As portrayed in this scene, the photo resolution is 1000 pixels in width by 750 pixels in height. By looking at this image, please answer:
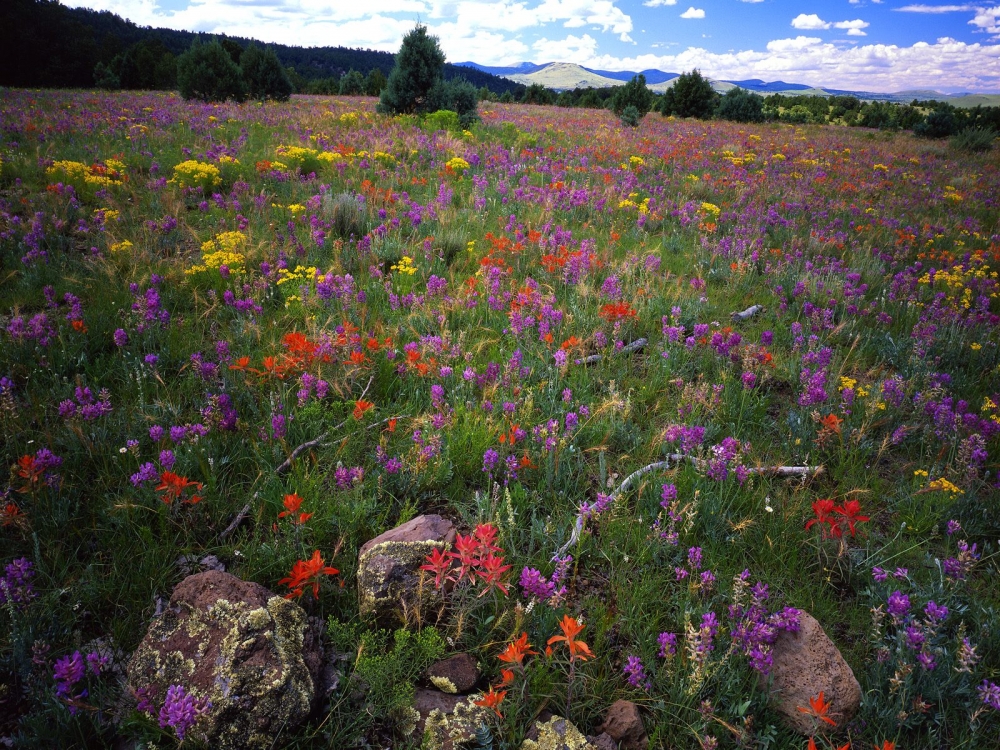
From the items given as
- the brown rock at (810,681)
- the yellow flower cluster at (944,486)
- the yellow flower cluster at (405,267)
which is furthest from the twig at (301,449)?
the yellow flower cluster at (944,486)

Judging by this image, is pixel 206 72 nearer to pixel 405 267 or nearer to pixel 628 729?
pixel 405 267

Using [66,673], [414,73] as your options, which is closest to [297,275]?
[66,673]

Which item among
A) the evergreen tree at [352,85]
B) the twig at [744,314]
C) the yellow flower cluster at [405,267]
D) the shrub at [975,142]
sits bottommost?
the twig at [744,314]

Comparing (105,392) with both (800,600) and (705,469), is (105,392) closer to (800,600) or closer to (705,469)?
(705,469)

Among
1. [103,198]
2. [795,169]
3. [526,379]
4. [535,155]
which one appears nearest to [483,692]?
[526,379]

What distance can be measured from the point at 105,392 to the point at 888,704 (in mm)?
4479

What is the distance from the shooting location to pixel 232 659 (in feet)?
6.12

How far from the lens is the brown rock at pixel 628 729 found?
77.7 inches

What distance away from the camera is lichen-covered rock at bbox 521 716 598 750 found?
186cm

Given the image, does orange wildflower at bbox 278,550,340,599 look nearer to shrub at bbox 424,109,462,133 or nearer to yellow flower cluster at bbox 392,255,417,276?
yellow flower cluster at bbox 392,255,417,276

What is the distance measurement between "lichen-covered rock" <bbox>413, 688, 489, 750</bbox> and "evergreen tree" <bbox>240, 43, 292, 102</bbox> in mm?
25776

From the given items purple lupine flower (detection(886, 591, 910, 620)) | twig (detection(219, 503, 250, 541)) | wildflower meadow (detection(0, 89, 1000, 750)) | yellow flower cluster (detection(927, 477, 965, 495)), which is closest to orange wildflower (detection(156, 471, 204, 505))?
wildflower meadow (detection(0, 89, 1000, 750))

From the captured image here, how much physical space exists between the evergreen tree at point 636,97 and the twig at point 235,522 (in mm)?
26487

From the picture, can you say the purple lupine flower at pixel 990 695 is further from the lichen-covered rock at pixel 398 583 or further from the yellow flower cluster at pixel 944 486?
the lichen-covered rock at pixel 398 583
